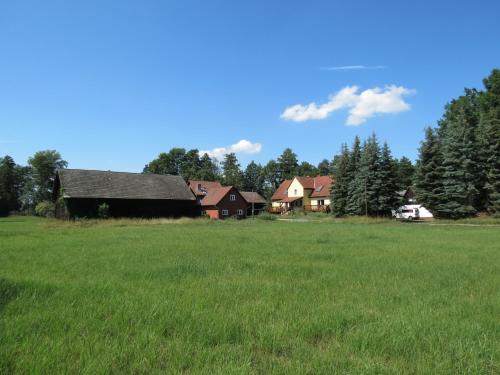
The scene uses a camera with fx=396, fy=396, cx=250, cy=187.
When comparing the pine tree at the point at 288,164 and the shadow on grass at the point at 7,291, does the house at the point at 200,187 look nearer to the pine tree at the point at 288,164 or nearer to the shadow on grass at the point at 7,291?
the pine tree at the point at 288,164

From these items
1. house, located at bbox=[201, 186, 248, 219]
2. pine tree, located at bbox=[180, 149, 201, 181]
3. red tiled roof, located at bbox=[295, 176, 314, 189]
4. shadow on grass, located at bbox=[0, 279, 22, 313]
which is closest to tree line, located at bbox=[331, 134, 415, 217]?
house, located at bbox=[201, 186, 248, 219]

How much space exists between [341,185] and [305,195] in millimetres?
25373

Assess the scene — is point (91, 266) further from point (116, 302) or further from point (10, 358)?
point (10, 358)

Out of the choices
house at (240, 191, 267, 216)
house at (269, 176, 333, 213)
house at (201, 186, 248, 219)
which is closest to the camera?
house at (201, 186, 248, 219)

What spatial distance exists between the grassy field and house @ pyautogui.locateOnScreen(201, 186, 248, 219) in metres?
46.2

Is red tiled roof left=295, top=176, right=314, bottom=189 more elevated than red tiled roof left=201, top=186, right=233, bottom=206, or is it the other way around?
red tiled roof left=295, top=176, right=314, bottom=189

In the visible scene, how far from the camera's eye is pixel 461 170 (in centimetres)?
4222

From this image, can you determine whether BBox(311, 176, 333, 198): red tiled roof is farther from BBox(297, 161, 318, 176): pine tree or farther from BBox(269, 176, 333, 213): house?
BBox(297, 161, 318, 176): pine tree

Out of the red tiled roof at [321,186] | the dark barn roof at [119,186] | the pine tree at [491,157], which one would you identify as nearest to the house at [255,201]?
the red tiled roof at [321,186]

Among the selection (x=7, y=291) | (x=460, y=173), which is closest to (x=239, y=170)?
(x=460, y=173)

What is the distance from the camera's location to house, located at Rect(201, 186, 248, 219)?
5759 centimetres

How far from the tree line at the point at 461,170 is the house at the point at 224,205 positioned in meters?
25.5

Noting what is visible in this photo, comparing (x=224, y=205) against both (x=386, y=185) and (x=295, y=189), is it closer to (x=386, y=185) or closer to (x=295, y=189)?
(x=386, y=185)

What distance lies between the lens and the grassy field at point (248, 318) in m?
4.44
